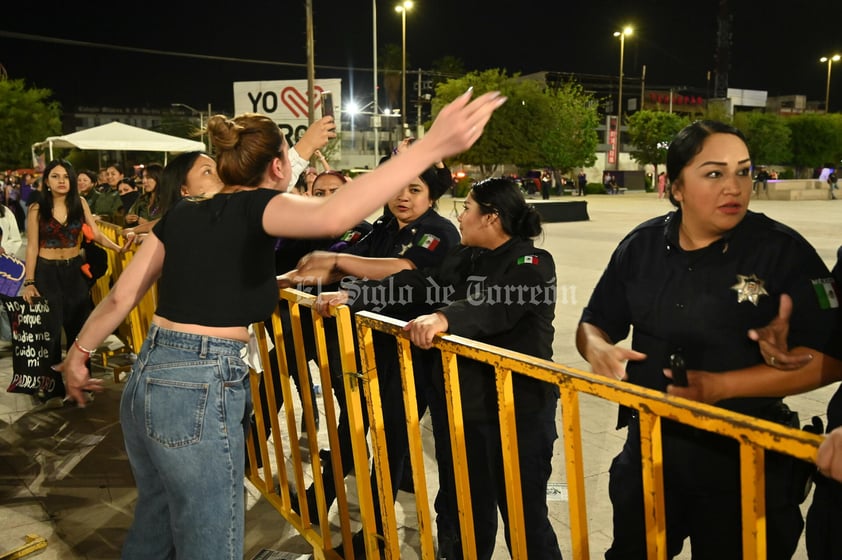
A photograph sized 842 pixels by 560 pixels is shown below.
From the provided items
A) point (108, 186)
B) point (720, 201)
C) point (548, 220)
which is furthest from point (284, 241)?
point (548, 220)

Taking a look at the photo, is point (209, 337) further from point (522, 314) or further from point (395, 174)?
point (522, 314)

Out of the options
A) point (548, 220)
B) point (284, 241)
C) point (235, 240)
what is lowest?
point (548, 220)

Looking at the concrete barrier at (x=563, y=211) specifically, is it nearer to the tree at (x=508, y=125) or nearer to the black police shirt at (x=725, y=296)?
the black police shirt at (x=725, y=296)

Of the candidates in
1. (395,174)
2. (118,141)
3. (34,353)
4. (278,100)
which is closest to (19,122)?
(118,141)

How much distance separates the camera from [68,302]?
5.62 meters

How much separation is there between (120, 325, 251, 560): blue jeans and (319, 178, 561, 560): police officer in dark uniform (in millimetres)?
806

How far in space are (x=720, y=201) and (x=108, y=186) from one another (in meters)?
11.4

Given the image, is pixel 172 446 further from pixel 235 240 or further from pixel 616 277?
pixel 616 277

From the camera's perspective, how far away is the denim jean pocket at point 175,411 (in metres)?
2.05

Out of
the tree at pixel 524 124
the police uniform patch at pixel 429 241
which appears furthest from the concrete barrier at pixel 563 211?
the tree at pixel 524 124

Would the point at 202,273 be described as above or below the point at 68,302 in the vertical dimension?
above

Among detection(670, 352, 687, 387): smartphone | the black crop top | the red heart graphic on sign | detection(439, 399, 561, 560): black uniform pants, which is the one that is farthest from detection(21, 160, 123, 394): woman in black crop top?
the red heart graphic on sign

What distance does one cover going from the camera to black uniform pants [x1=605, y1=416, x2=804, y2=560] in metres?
2.01

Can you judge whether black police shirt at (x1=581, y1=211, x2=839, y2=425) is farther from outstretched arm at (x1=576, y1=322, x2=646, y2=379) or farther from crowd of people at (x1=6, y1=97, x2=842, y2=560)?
outstretched arm at (x1=576, y1=322, x2=646, y2=379)
